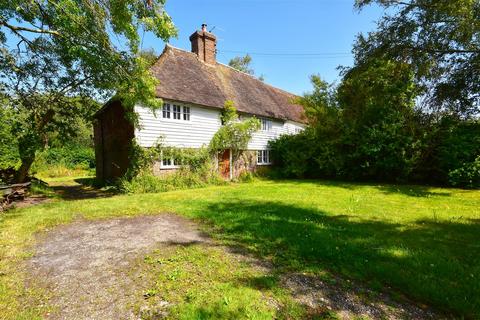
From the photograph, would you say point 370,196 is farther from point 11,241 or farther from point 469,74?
point 11,241

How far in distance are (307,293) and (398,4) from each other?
15.4m

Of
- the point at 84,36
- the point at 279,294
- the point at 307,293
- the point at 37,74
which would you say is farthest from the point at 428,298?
the point at 37,74

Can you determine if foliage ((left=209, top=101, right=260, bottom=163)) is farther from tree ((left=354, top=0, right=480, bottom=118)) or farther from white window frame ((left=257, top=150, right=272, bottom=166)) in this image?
tree ((left=354, top=0, right=480, bottom=118))

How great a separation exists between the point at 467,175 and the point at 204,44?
18045mm

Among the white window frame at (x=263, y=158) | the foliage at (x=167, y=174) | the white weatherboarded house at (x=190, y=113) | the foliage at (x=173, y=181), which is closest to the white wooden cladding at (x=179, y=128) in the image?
the white weatherboarded house at (x=190, y=113)

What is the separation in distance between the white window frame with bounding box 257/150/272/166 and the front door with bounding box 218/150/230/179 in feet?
11.3

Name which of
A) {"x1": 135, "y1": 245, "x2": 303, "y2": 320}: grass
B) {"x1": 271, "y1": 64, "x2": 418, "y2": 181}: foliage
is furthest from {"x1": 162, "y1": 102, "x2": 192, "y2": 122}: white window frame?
{"x1": 135, "y1": 245, "x2": 303, "y2": 320}: grass

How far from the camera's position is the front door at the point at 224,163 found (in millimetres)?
17422

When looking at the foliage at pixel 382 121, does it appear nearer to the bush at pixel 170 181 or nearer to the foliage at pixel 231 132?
the foliage at pixel 231 132

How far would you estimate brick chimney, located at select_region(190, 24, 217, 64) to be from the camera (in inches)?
769

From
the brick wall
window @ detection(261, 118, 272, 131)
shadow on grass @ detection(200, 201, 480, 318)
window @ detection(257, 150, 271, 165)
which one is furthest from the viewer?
window @ detection(261, 118, 272, 131)

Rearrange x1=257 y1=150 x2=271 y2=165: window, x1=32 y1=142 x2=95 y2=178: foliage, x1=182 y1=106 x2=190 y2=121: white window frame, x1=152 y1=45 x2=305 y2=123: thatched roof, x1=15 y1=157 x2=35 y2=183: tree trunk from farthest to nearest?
x1=32 y1=142 x2=95 y2=178: foliage → x1=257 y1=150 x2=271 y2=165: window → x1=152 y1=45 x2=305 y2=123: thatched roof → x1=182 y1=106 x2=190 y2=121: white window frame → x1=15 y1=157 x2=35 y2=183: tree trunk

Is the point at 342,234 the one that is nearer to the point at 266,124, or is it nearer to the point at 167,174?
the point at 167,174

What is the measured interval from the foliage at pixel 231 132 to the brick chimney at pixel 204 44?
17.2 ft
